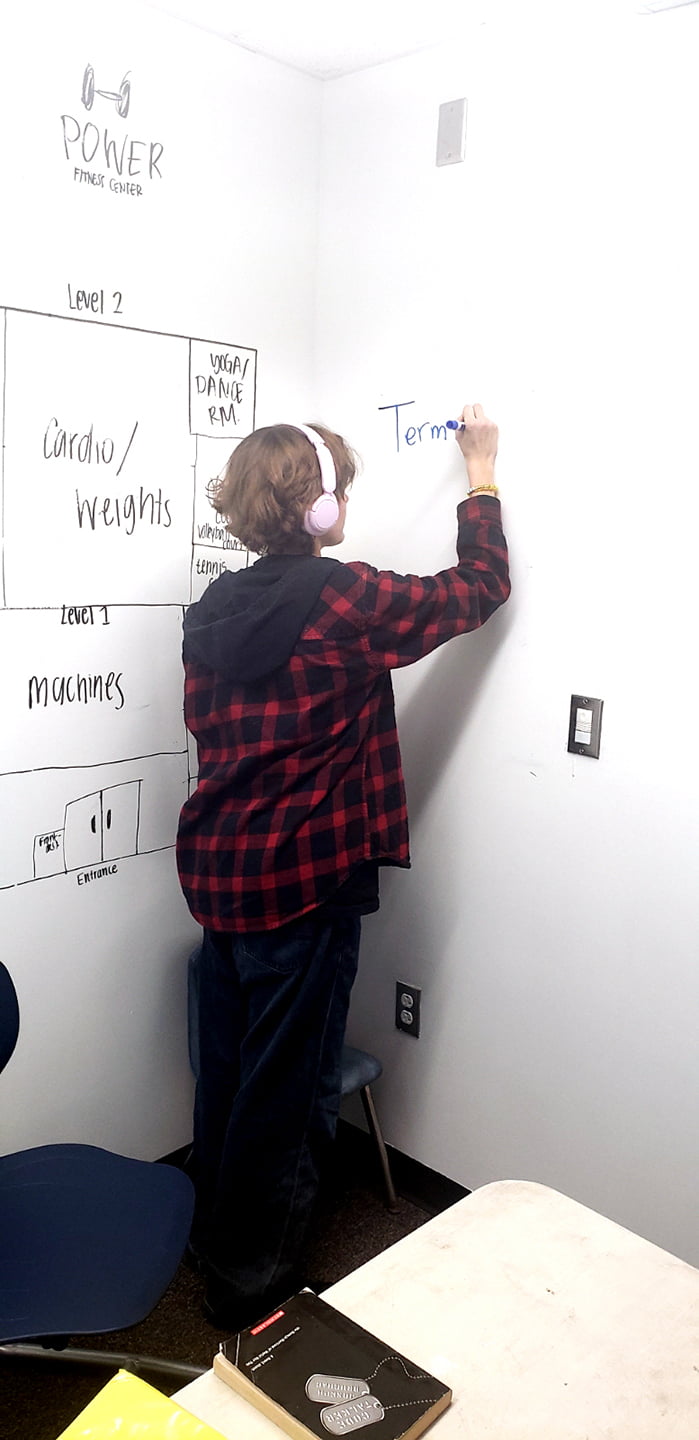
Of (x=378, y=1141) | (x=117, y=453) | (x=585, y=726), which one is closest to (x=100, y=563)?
(x=117, y=453)

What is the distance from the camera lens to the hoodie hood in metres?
1.77

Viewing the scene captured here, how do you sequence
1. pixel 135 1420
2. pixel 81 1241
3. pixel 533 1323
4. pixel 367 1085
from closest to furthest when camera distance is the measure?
pixel 135 1420 < pixel 533 1323 < pixel 81 1241 < pixel 367 1085

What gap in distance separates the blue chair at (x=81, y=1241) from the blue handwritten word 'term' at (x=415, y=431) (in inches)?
49.1

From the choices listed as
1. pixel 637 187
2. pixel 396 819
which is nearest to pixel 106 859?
pixel 396 819

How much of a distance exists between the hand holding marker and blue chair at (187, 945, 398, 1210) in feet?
3.55

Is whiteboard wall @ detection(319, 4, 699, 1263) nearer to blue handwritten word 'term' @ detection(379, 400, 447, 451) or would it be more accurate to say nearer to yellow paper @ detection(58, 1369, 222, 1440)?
blue handwritten word 'term' @ detection(379, 400, 447, 451)

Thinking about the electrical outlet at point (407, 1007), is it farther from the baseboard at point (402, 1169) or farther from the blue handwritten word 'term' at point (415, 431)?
the blue handwritten word 'term' at point (415, 431)

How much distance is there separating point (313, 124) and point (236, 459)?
881 millimetres

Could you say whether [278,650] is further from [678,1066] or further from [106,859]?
[678,1066]

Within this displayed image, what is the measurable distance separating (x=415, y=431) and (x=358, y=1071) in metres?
1.27

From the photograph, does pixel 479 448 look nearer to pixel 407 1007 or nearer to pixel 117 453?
pixel 117 453

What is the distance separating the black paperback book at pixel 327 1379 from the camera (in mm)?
943

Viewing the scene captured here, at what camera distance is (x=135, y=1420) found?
0.88 metres

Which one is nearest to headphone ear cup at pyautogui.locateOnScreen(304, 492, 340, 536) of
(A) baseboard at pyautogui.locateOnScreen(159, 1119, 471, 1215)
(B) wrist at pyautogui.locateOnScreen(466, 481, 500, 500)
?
(B) wrist at pyautogui.locateOnScreen(466, 481, 500, 500)
